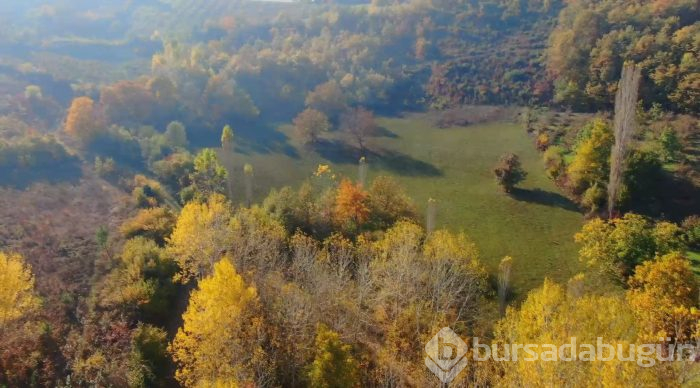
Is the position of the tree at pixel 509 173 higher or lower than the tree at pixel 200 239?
lower

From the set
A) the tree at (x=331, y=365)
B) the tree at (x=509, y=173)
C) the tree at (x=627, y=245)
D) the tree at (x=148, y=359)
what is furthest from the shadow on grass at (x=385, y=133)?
the tree at (x=331, y=365)

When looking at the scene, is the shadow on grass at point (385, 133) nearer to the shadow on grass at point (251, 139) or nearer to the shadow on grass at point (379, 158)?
the shadow on grass at point (379, 158)

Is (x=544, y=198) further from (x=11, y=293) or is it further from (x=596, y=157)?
(x=11, y=293)

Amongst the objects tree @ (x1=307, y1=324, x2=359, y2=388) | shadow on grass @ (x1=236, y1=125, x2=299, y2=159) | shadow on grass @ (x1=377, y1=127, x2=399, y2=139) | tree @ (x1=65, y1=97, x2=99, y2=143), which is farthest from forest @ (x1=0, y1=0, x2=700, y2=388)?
tree @ (x1=65, y1=97, x2=99, y2=143)

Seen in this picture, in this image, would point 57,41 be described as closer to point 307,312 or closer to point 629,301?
point 307,312

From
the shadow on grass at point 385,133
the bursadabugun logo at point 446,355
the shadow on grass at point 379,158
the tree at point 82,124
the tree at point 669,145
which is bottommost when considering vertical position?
the shadow on grass at point 379,158

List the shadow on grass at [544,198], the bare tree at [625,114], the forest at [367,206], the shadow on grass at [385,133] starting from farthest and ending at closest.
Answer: the shadow on grass at [385,133] < the shadow on grass at [544,198] < the bare tree at [625,114] < the forest at [367,206]

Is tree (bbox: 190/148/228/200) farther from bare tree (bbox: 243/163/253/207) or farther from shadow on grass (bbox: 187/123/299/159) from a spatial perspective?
shadow on grass (bbox: 187/123/299/159)
